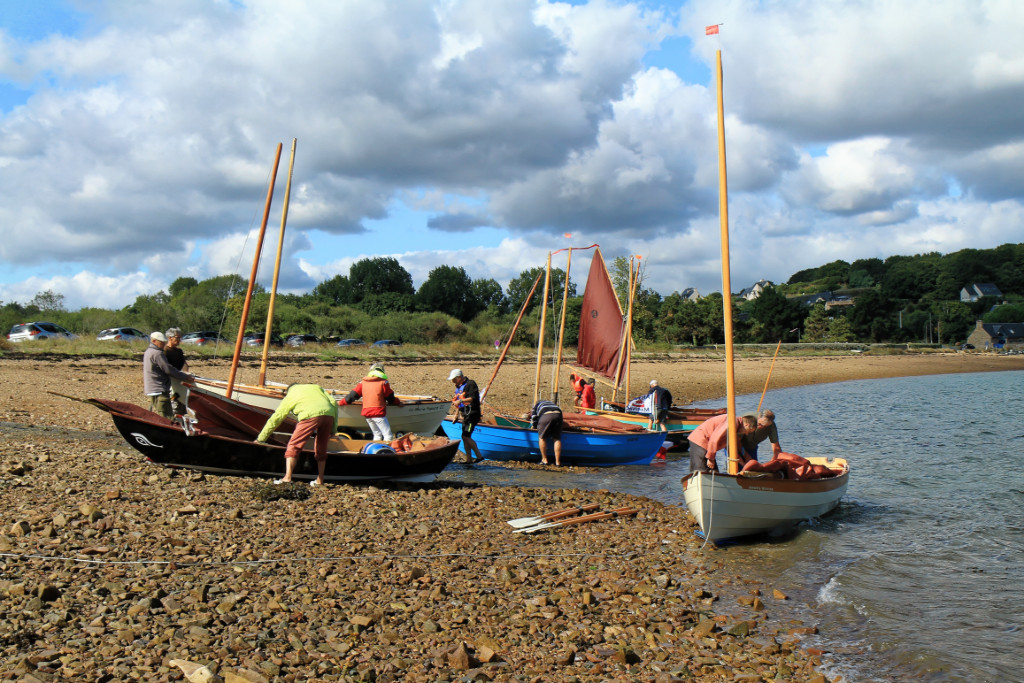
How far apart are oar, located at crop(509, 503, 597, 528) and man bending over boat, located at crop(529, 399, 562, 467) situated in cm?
464

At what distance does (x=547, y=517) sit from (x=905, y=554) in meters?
5.32

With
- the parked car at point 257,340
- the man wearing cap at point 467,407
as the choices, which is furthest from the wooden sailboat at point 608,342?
the parked car at point 257,340

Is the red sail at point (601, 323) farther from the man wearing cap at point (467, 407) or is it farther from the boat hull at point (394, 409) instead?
the man wearing cap at point (467, 407)

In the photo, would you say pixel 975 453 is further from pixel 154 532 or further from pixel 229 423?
pixel 154 532

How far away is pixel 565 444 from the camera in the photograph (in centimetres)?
1722

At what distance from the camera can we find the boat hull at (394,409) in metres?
17.2

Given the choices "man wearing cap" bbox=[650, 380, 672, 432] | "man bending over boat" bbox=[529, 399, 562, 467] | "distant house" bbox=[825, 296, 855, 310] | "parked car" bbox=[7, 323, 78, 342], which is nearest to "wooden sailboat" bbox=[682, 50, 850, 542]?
"man bending over boat" bbox=[529, 399, 562, 467]

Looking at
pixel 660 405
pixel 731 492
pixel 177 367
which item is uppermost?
pixel 177 367

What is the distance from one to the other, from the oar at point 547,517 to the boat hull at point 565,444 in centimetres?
516

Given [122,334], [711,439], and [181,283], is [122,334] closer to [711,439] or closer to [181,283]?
[711,439]

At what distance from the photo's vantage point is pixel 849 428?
26.7 meters

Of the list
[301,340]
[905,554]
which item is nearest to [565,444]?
[905,554]

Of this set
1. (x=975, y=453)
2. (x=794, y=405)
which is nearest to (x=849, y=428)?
(x=975, y=453)

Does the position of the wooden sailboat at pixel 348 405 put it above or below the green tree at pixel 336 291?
below
